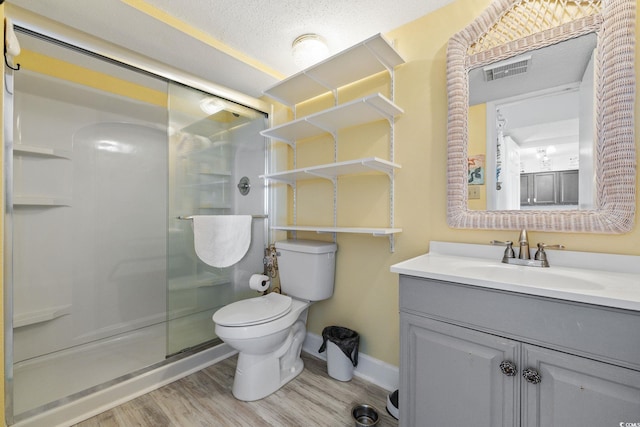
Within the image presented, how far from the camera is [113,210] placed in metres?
2.39

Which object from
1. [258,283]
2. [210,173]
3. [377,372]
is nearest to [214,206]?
[210,173]

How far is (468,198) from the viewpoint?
1.43 metres

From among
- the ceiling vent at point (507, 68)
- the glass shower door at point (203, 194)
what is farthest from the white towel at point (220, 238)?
the ceiling vent at point (507, 68)

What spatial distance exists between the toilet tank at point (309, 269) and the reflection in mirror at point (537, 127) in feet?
3.13

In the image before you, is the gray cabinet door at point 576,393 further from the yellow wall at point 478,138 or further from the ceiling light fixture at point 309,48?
the ceiling light fixture at point 309,48

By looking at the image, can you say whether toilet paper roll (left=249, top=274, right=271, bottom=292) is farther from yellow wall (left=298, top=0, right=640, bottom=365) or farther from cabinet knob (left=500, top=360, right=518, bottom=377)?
cabinet knob (left=500, top=360, right=518, bottom=377)

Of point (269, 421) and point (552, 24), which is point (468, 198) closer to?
point (552, 24)

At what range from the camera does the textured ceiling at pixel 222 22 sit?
1448mm

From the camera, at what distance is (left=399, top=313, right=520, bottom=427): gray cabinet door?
925 millimetres

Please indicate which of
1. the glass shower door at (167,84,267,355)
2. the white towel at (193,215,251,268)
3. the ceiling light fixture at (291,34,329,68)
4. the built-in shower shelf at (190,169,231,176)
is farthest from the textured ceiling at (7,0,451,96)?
the white towel at (193,215,251,268)

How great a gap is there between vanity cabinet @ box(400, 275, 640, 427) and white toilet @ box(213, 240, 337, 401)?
797 mm

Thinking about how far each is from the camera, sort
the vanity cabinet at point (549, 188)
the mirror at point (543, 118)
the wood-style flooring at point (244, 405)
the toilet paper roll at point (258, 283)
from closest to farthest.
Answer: the mirror at point (543, 118), the vanity cabinet at point (549, 188), the wood-style flooring at point (244, 405), the toilet paper roll at point (258, 283)

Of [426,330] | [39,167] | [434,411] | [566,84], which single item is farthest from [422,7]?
[39,167]

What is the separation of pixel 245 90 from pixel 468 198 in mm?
1947
